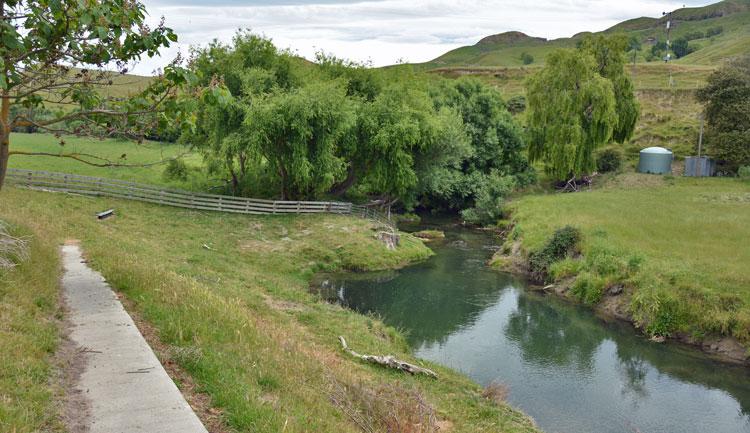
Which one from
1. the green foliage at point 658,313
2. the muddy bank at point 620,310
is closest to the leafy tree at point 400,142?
the muddy bank at point 620,310

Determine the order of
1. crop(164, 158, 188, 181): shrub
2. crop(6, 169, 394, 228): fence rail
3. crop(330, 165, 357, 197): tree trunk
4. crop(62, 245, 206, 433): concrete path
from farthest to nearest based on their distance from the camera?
crop(164, 158, 188, 181): shrub < crop(330, 165, 357, 197): tree trunk < crop(6, 169, 394, 228): fence rail < crop(62, 245, 206, 433): concrete path

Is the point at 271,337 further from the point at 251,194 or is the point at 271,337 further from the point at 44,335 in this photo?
the point at 251,194

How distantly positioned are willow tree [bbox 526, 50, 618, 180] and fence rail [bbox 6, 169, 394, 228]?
2848 cm

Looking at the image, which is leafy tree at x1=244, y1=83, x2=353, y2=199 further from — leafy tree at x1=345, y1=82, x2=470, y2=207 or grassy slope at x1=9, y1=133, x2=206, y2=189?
grassy slope at x1=9, y1=133, x2=206, y2=189

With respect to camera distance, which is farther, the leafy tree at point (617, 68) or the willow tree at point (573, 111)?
the leafy tree at point (617, 68)

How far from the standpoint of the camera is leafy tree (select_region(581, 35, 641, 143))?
63141 mm

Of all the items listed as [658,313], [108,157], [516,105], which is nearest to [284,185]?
[108,157]

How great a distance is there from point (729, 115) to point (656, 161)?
798 cm

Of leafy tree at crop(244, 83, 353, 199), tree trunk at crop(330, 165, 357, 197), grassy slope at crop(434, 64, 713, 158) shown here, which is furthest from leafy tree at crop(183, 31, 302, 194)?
grassy slope at crop(434, 64, 713, 158)

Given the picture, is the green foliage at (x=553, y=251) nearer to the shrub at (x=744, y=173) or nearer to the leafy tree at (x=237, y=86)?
the leafy tree at (x=237, y=86)

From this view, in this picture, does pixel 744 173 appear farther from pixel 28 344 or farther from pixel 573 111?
pixel 28 344

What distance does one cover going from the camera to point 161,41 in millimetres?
11547

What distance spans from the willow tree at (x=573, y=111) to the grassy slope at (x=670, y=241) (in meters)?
5.06

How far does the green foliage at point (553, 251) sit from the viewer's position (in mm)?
34188
